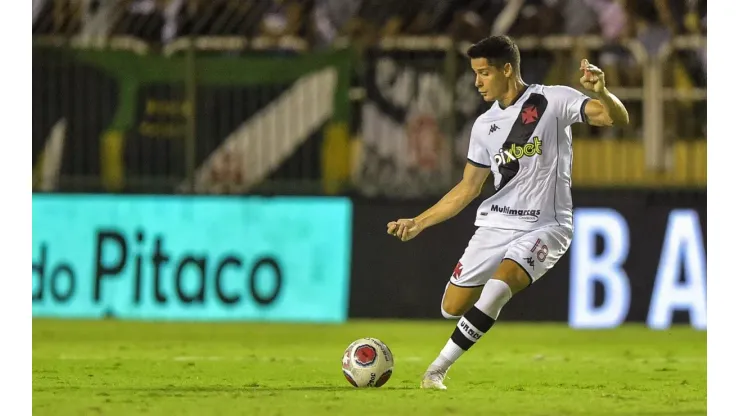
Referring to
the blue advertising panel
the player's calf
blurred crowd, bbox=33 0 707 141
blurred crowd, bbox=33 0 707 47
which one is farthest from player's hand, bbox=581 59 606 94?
the blue advertising panel

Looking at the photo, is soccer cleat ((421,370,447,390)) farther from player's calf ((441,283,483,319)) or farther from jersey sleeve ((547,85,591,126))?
jersey sleeve ((547,85,591,126))

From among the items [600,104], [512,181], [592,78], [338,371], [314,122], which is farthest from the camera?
[314,122]

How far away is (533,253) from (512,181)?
54cm

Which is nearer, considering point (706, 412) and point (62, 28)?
Answer: point (706, 412)

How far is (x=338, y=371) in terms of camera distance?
11.0 meters

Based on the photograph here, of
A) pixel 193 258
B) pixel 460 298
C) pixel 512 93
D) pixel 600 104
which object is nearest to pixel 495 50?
pixel 512 93

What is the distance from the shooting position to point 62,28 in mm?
15234

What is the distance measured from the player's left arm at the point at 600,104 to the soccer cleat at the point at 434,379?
71.9 inches

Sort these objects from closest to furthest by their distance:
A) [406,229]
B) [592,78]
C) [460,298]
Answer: [592,78] < [406,229] < [460,298]

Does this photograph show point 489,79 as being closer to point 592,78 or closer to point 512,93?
point 512,93

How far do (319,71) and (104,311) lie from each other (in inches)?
123

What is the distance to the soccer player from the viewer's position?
31.7 ft
